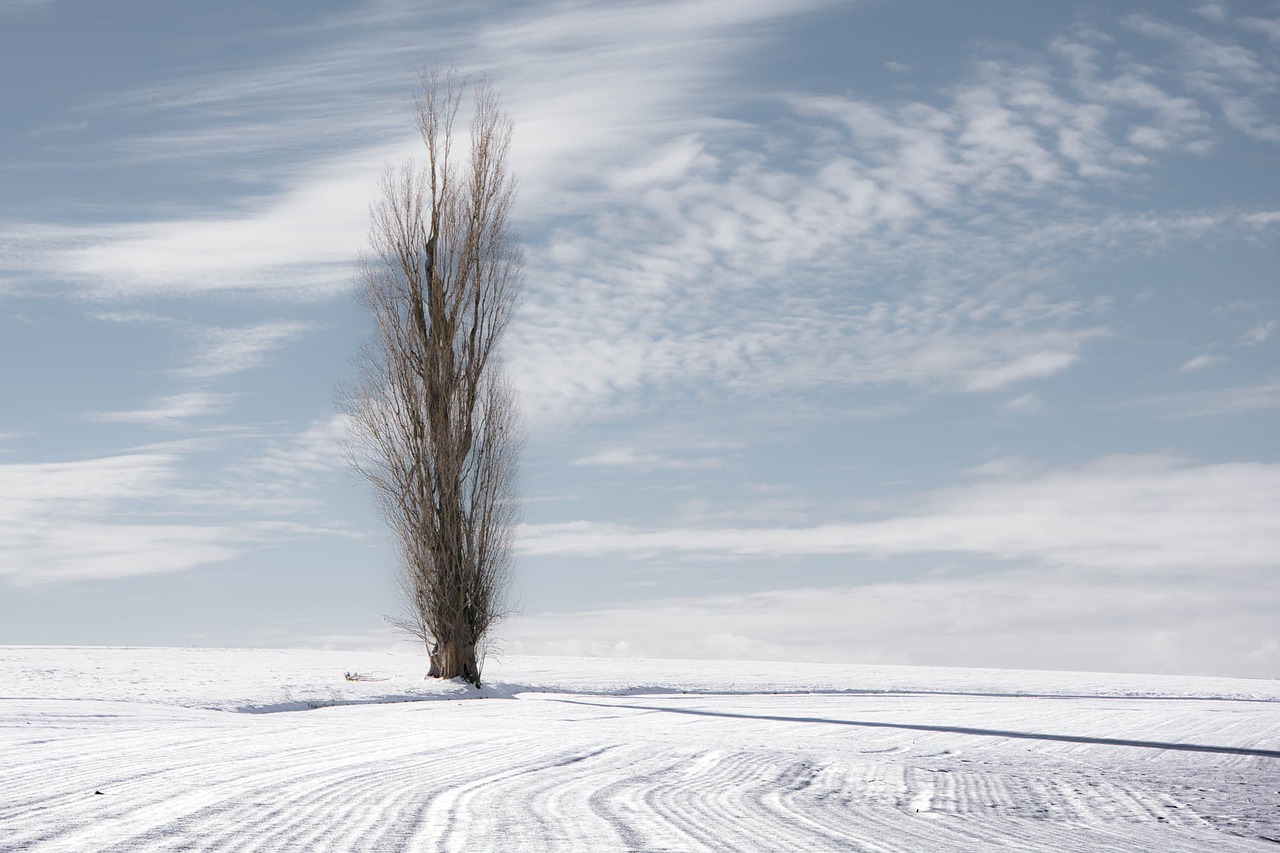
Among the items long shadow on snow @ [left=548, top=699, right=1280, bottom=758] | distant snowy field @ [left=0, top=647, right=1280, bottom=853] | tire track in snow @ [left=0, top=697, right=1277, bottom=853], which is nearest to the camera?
tire track in snow @ [left=0, top=697, right=1277, bottom=853]

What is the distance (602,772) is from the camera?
7195 mm

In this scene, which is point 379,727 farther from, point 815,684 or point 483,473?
point 815,684

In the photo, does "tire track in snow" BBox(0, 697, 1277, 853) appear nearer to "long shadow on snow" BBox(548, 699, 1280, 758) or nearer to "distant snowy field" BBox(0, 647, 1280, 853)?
"distant snowy field" BBox(0, 647, 1280, 853)

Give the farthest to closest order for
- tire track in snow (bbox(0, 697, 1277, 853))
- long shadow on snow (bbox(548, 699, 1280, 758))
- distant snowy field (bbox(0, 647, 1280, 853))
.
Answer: long shadow on snow (bbox(548, 699, 1280, 758))
distant snowy field (bbox(0, 647, 1280, 853))
tire track in snow (bbox(0, 697, 1277, 853))

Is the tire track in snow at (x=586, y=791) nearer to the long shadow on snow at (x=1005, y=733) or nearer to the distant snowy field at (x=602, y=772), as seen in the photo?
the distant snowy field at (x=602, y=772)

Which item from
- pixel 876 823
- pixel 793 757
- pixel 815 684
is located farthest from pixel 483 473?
pixel 876 823

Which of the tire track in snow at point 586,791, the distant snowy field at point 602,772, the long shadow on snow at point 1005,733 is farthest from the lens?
the long shadow on snow at point 1005,733

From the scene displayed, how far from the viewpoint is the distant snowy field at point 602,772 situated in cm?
467

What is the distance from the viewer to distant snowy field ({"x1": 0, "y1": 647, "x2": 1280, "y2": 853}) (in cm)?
467

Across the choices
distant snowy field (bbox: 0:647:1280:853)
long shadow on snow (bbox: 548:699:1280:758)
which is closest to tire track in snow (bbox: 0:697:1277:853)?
distant snowy field (bbox: 0:647:1280:853)

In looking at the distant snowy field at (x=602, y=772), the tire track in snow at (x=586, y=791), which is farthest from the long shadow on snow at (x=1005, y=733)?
the tire track in snow at (x=586, y=791)

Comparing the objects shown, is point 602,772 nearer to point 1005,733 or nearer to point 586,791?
point 586,791

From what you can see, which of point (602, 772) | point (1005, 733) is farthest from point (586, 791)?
point (1005, 733)

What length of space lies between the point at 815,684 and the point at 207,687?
11.9 metres
